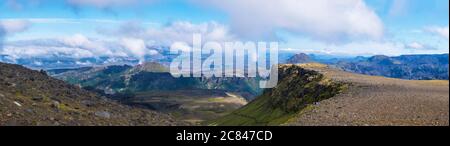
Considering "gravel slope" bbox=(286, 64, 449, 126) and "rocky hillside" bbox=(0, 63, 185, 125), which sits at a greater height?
"gravel slope" bbox=(286, 64, 449, 126)

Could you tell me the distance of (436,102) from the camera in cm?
8350

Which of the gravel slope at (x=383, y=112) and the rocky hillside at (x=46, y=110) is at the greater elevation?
the gravel slope at (x=383, y=112)

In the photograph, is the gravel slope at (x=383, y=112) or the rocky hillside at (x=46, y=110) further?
the rocky hillside at (x=46, y=110)

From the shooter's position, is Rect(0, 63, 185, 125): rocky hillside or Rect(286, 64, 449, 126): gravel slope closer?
Rect(286, 64, 449, 126): gravel slope

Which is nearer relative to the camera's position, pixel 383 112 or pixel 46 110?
pixel 383 112

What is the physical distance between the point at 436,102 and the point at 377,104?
1031 centimetres

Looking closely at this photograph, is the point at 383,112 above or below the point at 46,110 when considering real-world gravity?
above
